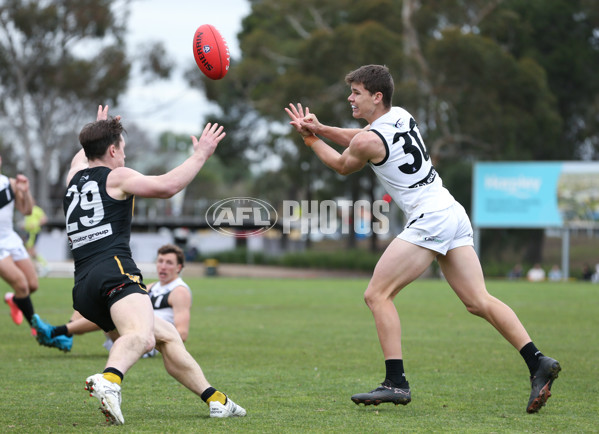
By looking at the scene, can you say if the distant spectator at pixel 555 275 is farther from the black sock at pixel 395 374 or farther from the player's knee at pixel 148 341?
the player's knee at pixel 148 341

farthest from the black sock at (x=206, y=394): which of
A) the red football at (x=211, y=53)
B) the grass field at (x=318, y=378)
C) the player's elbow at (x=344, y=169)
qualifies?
the red football at (x=211, y=53)

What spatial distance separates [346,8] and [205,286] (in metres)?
21.4

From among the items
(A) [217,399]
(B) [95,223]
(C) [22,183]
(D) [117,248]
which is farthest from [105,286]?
(C) [22,183]

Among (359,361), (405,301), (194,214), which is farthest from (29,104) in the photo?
(359,361)

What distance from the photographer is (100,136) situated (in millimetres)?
5629

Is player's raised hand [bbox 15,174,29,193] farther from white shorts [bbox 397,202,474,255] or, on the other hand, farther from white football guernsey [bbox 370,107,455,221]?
white shorts [bbox 397,202,474,255]

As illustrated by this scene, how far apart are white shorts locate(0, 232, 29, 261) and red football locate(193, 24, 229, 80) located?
456 cm

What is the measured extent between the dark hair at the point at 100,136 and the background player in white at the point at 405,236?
1.65 meters

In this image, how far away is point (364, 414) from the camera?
20.0 ft

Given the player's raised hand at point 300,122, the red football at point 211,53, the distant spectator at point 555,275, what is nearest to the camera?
the player's raised hand at point 300,122

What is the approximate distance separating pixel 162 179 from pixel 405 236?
194 centimetres

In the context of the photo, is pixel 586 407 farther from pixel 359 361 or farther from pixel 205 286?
pixel 205 286

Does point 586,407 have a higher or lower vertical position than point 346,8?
lower

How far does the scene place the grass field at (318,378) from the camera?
18.8 feet
